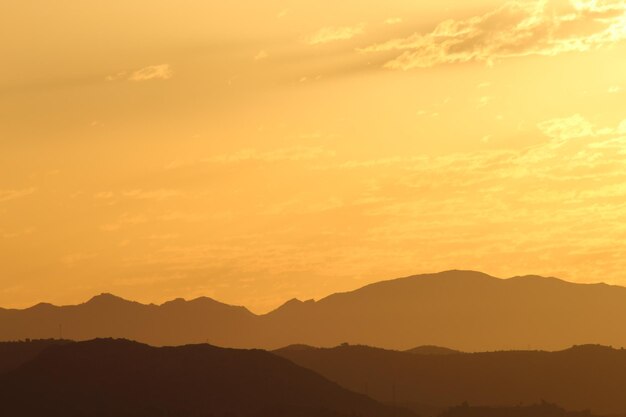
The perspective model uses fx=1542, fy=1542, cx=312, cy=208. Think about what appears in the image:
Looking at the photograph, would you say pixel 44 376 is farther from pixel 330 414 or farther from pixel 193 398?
pixel 330 414

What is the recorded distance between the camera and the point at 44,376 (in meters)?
198

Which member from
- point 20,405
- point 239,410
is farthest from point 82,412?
point 239,410

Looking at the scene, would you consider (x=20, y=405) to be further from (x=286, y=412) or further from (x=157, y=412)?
(x=286, y=412)

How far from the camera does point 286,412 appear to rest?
190 meters

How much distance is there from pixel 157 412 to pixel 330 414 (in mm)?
21707

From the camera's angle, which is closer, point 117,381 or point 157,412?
point 157,412

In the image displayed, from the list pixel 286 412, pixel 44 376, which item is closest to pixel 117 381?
pixel 44 376

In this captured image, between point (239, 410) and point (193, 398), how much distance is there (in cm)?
677

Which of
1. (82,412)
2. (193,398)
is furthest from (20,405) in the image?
(193,398)

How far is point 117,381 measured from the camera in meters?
200

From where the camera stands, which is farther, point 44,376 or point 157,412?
point 44,376

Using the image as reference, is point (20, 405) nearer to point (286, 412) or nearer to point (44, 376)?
point (44, 376)

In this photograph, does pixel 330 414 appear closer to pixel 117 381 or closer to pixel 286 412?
pixel 286 412

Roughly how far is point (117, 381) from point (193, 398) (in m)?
10.1
